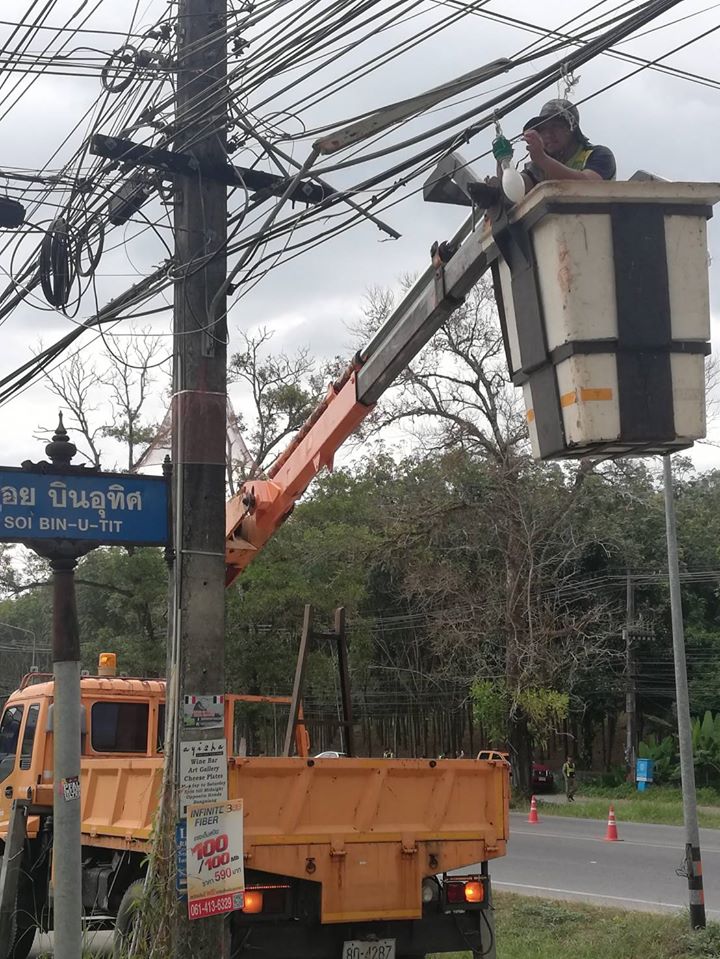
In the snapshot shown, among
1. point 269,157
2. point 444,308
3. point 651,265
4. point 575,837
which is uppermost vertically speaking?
point 269,157

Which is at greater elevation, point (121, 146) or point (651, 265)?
point (121, 146)

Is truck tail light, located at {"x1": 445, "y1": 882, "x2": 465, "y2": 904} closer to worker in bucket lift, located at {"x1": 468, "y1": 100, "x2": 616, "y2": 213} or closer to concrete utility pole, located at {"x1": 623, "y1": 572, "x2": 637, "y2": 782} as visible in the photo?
worker in bucket lift, located at {"x1": 468, "y1": 100, "x2": 616, "y2": 213}

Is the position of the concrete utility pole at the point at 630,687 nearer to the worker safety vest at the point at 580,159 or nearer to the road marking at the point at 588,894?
the road marking at the point at 588,894

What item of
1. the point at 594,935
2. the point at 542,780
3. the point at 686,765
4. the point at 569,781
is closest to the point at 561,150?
the point at 594,935

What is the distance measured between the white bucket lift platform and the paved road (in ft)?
31.7

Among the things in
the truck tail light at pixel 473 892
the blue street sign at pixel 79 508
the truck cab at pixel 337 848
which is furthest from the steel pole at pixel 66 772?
the truck tail light at pixel 473 892

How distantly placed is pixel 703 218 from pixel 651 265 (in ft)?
1.12

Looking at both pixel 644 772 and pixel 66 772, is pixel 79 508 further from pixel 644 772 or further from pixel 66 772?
pixel 644 772

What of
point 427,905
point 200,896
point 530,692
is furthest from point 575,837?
point 200,896

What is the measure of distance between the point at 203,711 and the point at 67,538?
1.38 metres

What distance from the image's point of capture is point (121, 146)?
8398 millimetres

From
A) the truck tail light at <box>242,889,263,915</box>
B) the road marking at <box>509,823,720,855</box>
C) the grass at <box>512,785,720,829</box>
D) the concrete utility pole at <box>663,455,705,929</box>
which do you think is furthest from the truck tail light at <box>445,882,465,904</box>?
the grass at <box>512,785,720,829</box>

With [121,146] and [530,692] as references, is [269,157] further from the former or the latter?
[530,692]

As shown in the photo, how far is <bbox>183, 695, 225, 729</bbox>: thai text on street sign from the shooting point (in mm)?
7105
